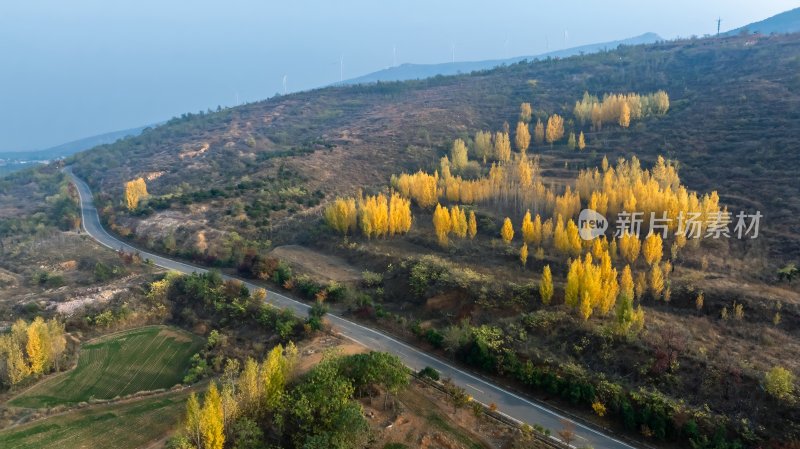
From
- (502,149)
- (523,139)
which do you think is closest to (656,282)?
(502,149)

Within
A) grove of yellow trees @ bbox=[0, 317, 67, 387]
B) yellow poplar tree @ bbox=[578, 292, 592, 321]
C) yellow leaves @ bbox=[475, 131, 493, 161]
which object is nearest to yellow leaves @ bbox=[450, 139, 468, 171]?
yellow leaves @ bbox=[475, 131, 493, 161]

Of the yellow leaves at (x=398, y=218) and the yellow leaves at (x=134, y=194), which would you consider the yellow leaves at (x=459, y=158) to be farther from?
the yellow leaves at (x=134, y=194)

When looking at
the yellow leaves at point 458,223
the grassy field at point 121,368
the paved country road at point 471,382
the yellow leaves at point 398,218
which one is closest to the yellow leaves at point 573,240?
the yellow leaves at point 458,223

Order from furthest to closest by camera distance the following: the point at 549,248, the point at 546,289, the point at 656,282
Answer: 1. the point at 549,248
2. the point at 656,282
3. the point at 546,289

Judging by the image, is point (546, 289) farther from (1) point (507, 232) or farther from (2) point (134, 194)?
(2) point (134, 194)

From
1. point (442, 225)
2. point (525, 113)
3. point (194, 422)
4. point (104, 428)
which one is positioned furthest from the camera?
point (525, 113)

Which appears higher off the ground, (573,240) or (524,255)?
(573,240)

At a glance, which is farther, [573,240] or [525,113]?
[525,113]

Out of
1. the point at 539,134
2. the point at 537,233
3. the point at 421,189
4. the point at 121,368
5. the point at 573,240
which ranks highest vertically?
the point at 539,134
